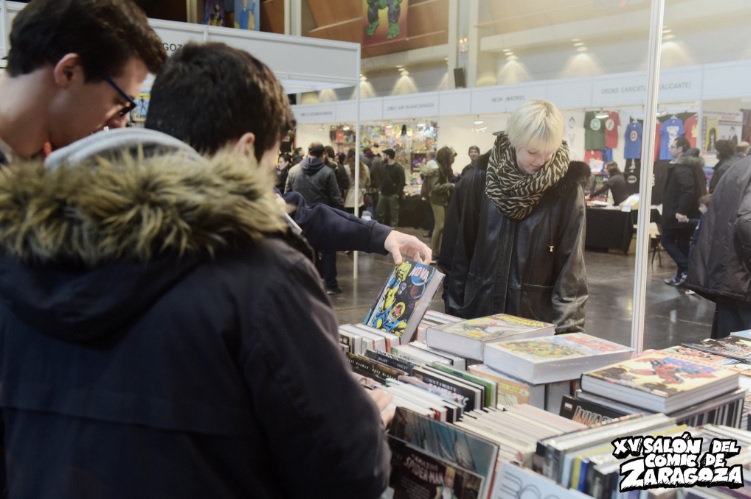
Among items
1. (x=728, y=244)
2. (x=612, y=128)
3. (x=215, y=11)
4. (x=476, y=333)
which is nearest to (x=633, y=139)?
(x=612, y=128)

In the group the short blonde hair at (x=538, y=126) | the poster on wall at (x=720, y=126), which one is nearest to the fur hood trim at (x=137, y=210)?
the short blonde hair at (x=538, y=126)

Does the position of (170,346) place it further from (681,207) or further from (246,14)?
(246,14)

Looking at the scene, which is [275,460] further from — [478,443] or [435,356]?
[435,356]

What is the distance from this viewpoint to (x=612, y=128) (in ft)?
36.0

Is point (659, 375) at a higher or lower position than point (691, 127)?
lower

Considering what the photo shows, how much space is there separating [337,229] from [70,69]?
0.87 m

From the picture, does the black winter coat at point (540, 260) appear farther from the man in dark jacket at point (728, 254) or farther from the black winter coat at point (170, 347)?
the black winter coat at point (170, 347)

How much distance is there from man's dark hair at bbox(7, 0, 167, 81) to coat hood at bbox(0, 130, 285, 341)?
1.73ft

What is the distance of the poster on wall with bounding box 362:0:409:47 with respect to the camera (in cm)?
1695

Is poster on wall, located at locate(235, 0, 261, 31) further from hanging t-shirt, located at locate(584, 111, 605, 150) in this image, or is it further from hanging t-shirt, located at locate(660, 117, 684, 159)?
hanging t-shirt, located at locate(660, 117, 684, 159)

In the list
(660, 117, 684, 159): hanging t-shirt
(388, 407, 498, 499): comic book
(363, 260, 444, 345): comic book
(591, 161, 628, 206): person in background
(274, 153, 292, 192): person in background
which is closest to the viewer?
(388, 407, 498, 499): comic book

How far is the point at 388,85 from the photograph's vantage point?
1888 cm

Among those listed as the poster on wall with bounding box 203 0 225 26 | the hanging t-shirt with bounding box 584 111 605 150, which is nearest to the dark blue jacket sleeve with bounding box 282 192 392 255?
the hanging t-shirt with bounding box 584 111 605 150

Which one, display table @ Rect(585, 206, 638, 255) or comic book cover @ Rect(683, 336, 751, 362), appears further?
display table @ Rect(585, 206, 638, 255)
